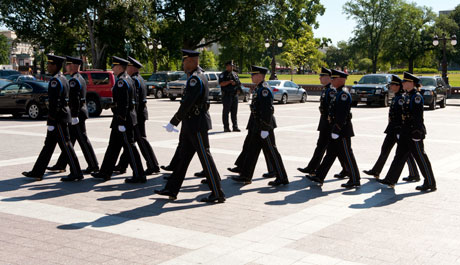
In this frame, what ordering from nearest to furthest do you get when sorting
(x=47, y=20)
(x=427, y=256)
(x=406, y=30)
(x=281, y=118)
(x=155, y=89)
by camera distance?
1. (x=427, y=256)
2. (x=281, y=118)
3. (x=155, y=89)
4. (x=47, y=20)
5. (x=406, y=30)

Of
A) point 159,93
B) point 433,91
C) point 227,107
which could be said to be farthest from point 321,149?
point 159,93

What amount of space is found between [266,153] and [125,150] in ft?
6.85

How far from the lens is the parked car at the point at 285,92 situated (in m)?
30.7

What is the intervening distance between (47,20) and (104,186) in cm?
4324

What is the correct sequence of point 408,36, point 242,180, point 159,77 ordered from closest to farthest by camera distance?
point 242,180
point 159,77
point 408,36

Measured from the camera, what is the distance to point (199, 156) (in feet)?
22.5

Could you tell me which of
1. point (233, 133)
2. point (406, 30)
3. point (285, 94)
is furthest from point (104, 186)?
point (406, 30)

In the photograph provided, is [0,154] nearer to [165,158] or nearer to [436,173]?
[165,158]

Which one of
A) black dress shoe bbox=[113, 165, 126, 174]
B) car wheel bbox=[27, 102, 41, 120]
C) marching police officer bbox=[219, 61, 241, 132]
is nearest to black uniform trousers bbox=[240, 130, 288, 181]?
black dress shoe bbox=[113, 165, 126, 174]

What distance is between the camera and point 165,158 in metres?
10.3

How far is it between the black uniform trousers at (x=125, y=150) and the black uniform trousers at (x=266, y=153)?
1565 millimetres

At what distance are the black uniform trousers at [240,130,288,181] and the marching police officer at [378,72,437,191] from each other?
→ 1518mm

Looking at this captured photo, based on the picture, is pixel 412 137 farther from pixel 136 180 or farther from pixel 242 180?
pixel 136 180

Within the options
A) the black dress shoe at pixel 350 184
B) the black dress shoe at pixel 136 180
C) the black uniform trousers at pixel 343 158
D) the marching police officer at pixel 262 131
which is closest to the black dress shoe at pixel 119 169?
the black dress shoe at pixel 136 180
